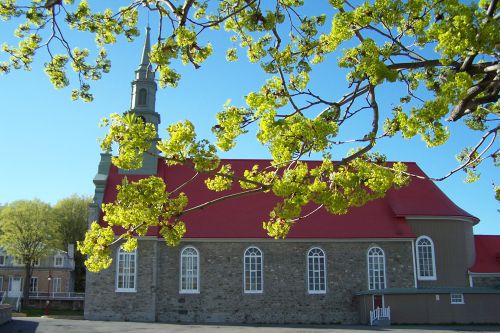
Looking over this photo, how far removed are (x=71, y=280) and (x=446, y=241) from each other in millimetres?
38023

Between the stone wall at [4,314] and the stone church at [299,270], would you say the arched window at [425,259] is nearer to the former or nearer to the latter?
the stone church at [299,270]

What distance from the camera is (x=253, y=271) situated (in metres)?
29.2

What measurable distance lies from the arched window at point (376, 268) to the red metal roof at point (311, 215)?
3.05 ft

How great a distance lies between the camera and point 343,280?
29344mm

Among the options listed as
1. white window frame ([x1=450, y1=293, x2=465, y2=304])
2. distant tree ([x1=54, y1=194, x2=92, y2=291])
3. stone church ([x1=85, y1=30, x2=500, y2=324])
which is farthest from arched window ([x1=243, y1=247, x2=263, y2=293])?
distant tree ([x1=54, y1=194, x2=92, y2=291])

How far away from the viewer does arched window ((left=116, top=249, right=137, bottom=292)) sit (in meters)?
28.5

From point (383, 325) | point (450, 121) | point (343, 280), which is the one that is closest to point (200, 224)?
point (343, 280)

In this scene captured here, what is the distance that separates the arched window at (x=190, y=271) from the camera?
28828 millimetres

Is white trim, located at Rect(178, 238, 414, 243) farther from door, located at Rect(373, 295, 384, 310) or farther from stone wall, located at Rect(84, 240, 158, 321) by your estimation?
door, located at Rect(373, 295, 384, 310)

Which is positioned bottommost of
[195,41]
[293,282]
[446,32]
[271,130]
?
[293,282]

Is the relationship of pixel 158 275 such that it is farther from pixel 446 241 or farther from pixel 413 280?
pixel 446 241

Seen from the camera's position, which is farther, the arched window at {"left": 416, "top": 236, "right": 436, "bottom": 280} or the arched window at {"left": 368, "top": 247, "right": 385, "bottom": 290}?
the arched window at {"left": 416, "top": 236, "right": 436, "bottom": 280}

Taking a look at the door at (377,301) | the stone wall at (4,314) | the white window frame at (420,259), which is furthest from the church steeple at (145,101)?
the white window frame at (420,259)

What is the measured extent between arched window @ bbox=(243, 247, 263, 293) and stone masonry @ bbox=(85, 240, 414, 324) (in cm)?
25
